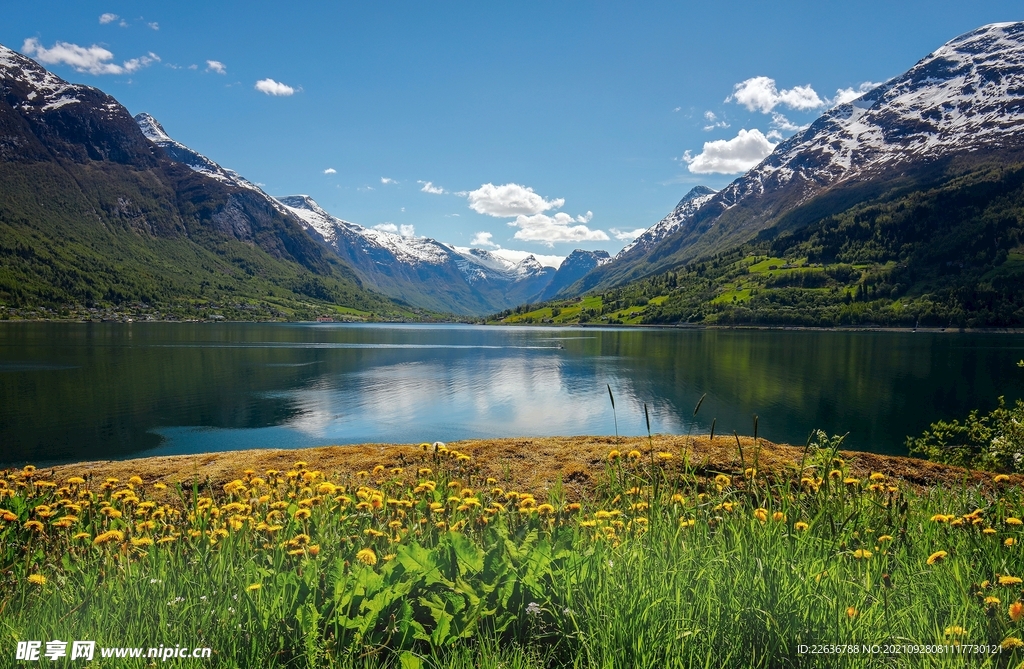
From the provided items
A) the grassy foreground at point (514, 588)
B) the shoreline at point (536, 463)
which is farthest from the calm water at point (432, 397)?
the grassy foreground at point (514, 588)

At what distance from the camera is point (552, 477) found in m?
7.35

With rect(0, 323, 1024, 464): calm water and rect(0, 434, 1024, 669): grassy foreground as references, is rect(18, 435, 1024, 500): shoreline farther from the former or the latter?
rect(0, 323, 1024, 464): calm water

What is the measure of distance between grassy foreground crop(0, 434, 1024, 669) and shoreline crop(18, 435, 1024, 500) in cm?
210

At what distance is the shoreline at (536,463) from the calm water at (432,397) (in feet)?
93.0

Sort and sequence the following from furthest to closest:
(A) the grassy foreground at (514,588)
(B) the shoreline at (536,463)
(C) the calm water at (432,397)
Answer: (C) the calm water at (432,397) < (B) the shoreline at (536,463) < (A) the grassy foreground at (514,588)

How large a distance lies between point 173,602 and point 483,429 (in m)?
39.3

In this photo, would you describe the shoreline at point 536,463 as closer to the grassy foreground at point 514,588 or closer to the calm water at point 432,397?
the grassy foreground at point 514,588

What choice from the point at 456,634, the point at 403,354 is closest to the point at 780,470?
the point at 456,634

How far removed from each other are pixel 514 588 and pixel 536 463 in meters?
4.27

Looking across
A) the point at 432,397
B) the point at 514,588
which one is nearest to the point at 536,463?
the point at 514,588

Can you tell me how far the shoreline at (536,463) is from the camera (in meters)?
7.22

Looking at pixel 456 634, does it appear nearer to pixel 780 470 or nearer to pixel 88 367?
pixel 780 470

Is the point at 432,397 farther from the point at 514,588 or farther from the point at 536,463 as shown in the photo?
the point at 514,588

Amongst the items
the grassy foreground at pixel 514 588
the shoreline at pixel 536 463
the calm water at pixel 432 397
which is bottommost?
the calm water at pixel 432 397
